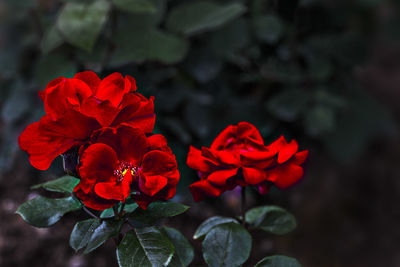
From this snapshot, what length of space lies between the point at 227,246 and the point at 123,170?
6.4 inches

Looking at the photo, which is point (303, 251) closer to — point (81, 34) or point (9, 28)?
point (81, 34)

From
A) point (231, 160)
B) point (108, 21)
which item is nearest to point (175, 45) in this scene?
point (108, 21)

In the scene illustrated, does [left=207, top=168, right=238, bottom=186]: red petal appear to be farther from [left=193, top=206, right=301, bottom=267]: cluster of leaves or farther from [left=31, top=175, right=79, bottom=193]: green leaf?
[left=31, top=175, right=79, bottom=193]: green leaf

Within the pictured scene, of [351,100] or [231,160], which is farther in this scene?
[351,100]

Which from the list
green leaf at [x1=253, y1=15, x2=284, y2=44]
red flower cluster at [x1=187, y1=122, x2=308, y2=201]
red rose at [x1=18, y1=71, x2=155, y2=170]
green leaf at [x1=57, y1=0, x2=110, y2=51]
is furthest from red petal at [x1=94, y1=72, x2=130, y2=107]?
green leaf at [x1=253, y1=15, x2=284, y2=44]

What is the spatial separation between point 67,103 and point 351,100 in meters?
1.16

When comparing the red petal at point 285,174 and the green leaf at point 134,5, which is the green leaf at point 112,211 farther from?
the green leaf at point 134,5

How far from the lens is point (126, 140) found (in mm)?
528

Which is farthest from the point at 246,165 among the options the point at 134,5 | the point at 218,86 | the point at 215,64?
the point at 218,86

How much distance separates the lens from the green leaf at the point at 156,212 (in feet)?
1.77

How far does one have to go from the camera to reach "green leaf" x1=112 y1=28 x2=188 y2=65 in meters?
1.12

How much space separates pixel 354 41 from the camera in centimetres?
139

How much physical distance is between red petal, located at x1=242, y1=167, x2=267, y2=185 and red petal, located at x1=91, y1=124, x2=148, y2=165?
0.12m

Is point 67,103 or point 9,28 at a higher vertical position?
point 67,103
